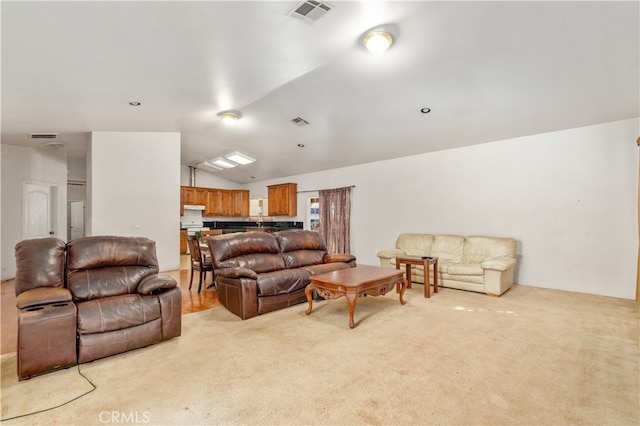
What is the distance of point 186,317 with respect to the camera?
357 cm

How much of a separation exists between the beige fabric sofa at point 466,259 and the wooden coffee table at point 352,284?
4.88 ft

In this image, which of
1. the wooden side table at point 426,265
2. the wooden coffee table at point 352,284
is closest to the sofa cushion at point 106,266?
the wooden coffee table at point 352,284

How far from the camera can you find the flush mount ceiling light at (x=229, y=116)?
504cm

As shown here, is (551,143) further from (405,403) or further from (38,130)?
(38,130)

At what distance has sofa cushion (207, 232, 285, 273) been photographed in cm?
396

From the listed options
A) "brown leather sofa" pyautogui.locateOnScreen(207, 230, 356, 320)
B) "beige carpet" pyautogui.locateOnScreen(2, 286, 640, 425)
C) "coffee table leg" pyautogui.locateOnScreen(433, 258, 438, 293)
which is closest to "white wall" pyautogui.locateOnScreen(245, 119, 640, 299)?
"beige carpet" pyautogui.locateOnScreen(2, 286, 640, 425)

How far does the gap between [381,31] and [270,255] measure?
3.11 m

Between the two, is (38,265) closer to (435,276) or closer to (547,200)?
(435,276)

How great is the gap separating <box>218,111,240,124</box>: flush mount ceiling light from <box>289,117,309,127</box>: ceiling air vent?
37.6 inches

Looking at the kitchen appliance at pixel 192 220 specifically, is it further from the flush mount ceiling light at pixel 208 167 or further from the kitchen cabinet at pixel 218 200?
the flush mount ceiling light at pixel 208 167

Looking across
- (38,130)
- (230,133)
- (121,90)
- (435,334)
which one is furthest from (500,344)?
(38,130)

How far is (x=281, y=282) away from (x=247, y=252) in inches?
30.4

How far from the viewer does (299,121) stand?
537cm

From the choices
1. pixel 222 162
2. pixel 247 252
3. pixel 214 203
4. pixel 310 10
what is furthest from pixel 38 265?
pixel 214 203
